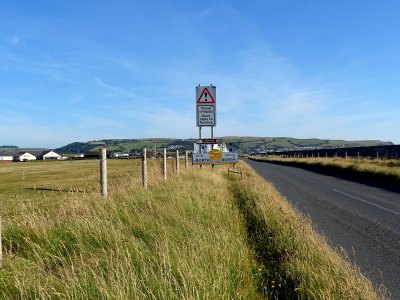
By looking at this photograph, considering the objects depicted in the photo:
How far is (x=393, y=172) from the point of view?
23234 millimetres

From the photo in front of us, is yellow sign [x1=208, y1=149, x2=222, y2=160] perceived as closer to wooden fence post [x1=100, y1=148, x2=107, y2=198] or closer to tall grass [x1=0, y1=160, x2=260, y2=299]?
wooden fence post [x1=100, y1=148, x2=107, y2=198]

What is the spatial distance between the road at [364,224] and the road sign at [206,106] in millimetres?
7065

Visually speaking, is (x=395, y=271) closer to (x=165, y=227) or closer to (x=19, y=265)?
(x=165, y=227)

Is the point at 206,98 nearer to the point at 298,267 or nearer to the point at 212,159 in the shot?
the point at 212,159

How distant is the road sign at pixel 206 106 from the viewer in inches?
899

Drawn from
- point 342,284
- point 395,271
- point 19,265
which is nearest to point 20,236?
point 19,265

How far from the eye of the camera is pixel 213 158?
21.8 metres

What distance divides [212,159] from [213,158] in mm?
79

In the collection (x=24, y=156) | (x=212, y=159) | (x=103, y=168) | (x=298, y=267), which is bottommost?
(x=24, y=156)

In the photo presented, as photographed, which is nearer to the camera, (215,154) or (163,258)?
(163,258)

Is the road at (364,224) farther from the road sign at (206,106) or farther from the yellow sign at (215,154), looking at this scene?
the road sign at (206,106)

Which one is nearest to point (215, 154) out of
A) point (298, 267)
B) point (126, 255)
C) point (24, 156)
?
point (298, 267)

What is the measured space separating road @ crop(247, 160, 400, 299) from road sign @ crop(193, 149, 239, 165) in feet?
15.5

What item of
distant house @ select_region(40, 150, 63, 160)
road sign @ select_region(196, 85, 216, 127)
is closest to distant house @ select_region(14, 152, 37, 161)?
distant house @ select_region(40, 150, 63, 160)
